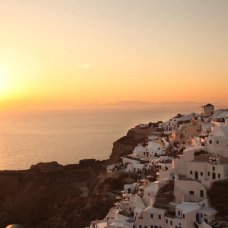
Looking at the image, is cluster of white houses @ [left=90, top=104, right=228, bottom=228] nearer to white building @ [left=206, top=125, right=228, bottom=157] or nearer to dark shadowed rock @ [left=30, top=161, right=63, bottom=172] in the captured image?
white building @ [left=206, top=125, right=228, bottom=157]

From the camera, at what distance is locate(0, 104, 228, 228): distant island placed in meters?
29.0

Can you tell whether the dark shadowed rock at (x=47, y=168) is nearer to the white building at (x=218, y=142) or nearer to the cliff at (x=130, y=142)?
the cliff at (x=130, y=142)

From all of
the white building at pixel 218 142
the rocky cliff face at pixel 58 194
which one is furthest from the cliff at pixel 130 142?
the white building at pixel 218 142

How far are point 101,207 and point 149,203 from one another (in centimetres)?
1229

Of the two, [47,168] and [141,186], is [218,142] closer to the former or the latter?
[141,186]

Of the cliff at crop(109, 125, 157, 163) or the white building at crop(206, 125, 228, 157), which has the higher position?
the white building at crop(206, 125, 228, 157)

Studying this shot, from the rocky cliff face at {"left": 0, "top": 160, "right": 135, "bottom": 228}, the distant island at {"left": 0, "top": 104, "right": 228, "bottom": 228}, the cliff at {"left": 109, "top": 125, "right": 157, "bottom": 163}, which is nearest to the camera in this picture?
the distant island at {"left": 0, "top": 104, "right": 228, "bottom": 228}

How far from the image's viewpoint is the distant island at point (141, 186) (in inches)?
1143

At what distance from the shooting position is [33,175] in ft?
235

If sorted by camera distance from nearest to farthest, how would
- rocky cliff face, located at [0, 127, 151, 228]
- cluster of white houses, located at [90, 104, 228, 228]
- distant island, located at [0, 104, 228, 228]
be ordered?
cluster of white houses, located at [90, 104, 228, 228] → distant island, located at [0, 104, 228, 228] → rocky cliff face, located at [0, 127, 151, 228]

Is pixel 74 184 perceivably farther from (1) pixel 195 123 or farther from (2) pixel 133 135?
(1) pixel 195 123

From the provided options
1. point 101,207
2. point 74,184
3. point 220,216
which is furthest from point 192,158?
point 74,184

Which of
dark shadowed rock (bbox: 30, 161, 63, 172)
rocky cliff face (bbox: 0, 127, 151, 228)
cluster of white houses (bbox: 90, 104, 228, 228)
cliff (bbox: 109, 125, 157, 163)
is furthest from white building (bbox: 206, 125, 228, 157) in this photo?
dark shadowed rock (bbox: 30, 161, 63, 172)

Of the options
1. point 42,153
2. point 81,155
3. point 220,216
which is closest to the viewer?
point 220,216
